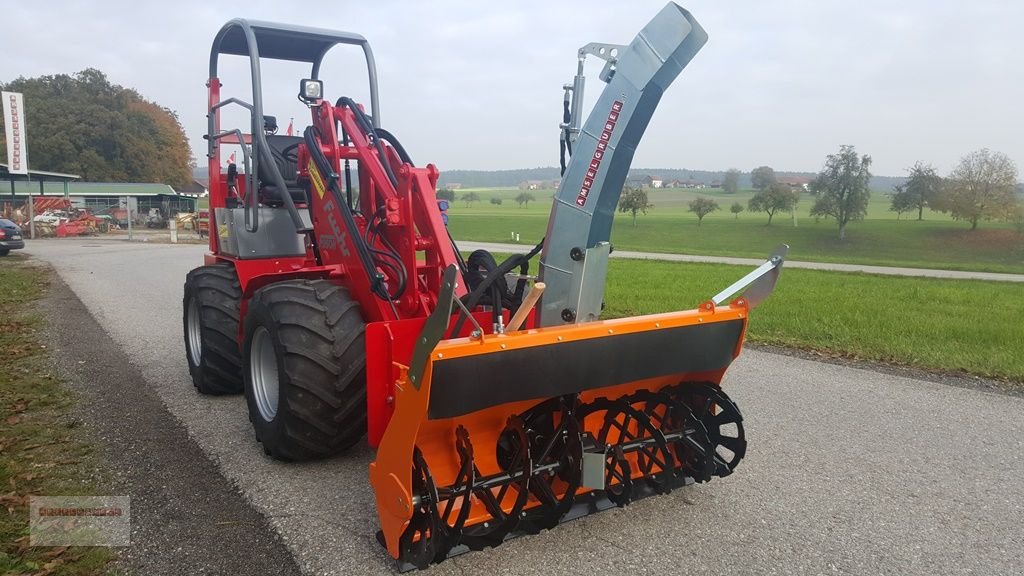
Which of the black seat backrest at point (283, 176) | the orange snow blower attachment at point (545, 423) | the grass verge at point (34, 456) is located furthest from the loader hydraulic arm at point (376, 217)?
the grass verge at point (34, 456)

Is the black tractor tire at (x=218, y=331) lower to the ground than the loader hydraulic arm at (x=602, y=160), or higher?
lower

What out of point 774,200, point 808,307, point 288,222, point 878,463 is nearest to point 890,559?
point 878,463

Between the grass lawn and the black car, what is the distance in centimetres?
1959

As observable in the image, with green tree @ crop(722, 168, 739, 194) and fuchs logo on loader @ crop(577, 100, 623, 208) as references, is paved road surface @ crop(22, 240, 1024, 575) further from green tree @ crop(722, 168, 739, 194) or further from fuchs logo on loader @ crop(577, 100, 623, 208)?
green tree @ crop(722, 168, 739, 194)

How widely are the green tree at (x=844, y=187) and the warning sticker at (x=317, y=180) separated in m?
44.9

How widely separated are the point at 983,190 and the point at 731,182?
43.2m

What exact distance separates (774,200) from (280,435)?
5255cm

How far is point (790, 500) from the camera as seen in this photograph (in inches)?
153

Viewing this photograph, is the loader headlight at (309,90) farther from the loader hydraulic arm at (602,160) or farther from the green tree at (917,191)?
the green tree at (917,191)

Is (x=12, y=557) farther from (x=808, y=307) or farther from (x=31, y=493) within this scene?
(x=808, y=307)

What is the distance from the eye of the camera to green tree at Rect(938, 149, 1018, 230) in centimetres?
4156

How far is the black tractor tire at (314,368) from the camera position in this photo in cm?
388

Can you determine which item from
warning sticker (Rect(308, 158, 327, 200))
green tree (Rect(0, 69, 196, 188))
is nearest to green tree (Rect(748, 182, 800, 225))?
warning sticker (Rect(308, 158, 327, 200))

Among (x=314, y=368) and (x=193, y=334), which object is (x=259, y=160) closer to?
(x=193, y=334)
